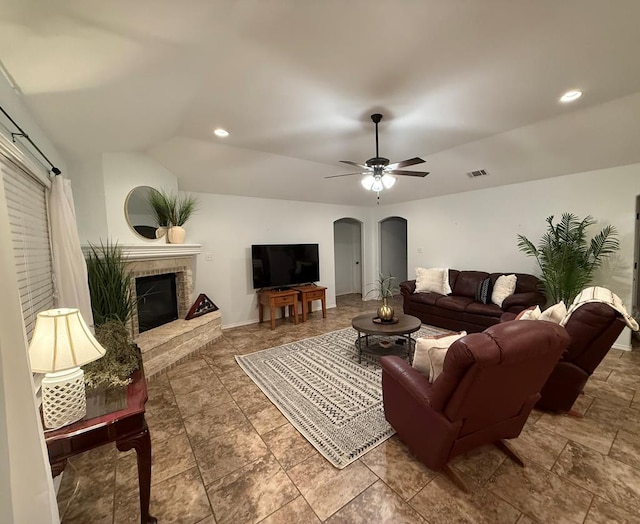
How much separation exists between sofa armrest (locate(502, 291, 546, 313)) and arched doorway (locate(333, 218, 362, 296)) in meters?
4.07

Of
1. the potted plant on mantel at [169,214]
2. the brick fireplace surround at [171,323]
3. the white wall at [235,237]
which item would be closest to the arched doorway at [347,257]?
the white wall at [235,237]

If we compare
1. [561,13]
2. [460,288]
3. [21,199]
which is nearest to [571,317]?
[561,13]

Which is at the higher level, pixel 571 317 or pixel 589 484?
pixel 571 317

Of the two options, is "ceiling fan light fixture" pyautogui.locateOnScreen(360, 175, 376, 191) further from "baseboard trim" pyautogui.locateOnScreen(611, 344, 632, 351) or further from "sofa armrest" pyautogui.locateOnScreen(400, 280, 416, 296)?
"baseboard trim" pyautogui.locateOnScreen(611, 344, 632, 351)

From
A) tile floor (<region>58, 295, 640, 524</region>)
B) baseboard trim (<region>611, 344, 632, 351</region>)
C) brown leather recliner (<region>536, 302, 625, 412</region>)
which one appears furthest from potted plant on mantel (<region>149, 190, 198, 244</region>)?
baseboard trim (<region>611, 344, 632, 351</region>)

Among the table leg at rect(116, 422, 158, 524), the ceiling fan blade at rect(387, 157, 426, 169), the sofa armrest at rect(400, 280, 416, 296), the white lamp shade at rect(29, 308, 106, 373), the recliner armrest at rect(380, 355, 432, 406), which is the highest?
the ceiling fan blade at rect(387, 157, 426, 169)

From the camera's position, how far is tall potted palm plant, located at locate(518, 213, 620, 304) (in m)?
3.57

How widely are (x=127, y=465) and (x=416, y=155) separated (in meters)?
4.87

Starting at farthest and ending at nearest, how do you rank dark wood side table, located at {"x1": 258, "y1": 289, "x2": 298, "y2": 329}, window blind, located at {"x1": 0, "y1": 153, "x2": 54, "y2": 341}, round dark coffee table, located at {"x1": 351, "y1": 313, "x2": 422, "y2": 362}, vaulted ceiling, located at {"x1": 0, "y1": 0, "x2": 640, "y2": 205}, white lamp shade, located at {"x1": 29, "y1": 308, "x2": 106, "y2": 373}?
dark wood side table, located at {"x1": 258, "y1": 289, "x2": 298, "y2": 329}
round dark coffee table, located at {"x1": 351, "y1": 313, "x2": 422, "y2": 362}
window blind, located at {"x1": 0, "y1": 153, "x2": 54, "y2": 341}
vaulted ceiling, located at {"x1": 0, "y1": 0, "x2": 640, "y2": 205}
white lamp shade, located at {"x1": 29, "y1": 308, "x2": 106, "y2": 373}

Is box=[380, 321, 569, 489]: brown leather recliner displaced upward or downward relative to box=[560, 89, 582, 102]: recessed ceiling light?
downward

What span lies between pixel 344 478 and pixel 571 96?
3905 mm

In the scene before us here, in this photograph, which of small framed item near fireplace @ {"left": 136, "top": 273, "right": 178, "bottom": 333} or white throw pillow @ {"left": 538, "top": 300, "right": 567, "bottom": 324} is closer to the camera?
white throw pillow @ {"left": 538, "top": 300, "right": 567, "bottom": 324}

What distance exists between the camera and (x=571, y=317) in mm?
2092

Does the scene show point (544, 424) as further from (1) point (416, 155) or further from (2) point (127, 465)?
(1) point (416, 155)
